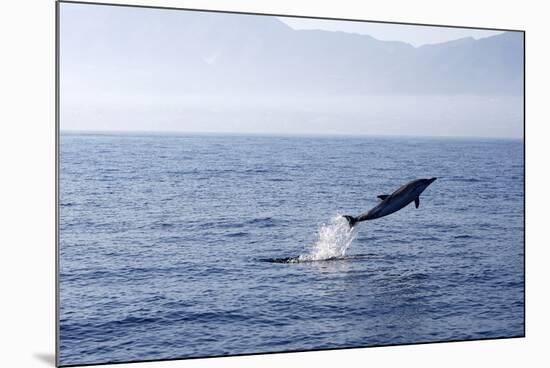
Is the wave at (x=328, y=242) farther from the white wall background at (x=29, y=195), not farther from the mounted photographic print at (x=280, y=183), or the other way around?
the white wall background at (x=29, y=195)

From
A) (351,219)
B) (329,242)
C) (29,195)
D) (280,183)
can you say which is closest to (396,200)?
(351,219)

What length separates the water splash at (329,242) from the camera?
8.41m

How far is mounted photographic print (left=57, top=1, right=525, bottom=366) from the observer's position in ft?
25.4

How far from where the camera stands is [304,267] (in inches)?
330

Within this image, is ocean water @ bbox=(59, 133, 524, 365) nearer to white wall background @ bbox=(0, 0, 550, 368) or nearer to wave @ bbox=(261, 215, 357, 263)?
wave @ bbox=(261, 215, 357, 263)

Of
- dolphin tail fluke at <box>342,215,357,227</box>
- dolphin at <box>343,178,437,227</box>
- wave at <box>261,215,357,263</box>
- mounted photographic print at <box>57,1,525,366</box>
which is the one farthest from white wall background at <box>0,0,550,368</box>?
dolphin at <box>343,178,437,227</box>

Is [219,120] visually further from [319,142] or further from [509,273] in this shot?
[509,273]

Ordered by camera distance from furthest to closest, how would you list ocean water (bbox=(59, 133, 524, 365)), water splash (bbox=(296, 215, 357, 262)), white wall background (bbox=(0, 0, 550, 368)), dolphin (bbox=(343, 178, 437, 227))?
dolphin (bbox=(343, 178, 437, 227)), water splash (bbox=(296, 215, 357, 262)), ocean water (bbox=(59, 133, 524, 365)), white wall background (bbox=(0, 0, 550, 368))

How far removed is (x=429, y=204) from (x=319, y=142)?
1.31 metres

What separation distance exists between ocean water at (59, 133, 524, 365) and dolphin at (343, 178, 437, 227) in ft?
0.22

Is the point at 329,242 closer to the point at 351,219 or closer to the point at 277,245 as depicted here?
the point at 351,219

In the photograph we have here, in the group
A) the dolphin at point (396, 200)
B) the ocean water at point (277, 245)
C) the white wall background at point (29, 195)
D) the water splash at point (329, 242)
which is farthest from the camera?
the dolphin at point (396, 200)

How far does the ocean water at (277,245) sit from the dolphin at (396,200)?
66 millimetres

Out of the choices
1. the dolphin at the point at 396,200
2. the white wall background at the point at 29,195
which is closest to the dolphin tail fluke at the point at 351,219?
the dolphin at the point at 396,200
